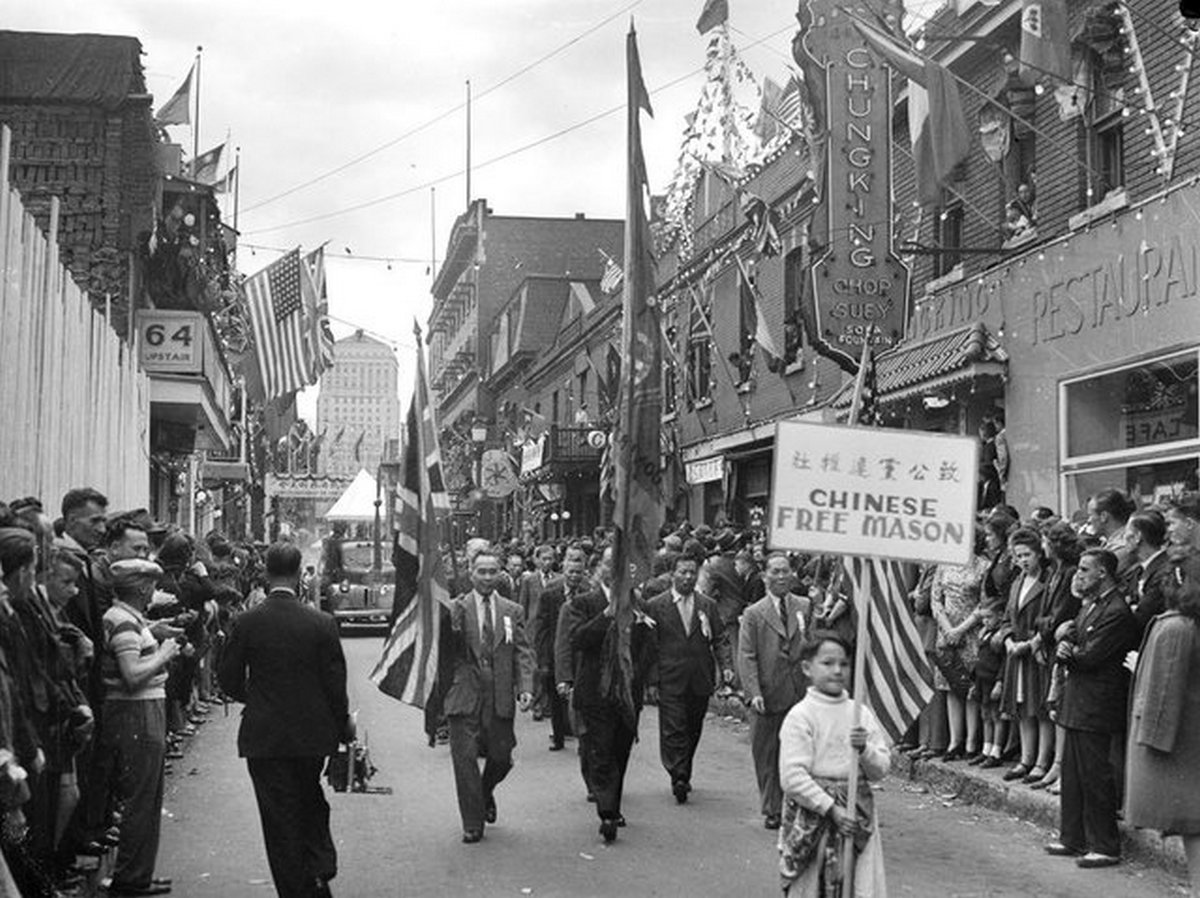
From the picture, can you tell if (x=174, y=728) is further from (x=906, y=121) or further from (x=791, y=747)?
(x=906, y=121)

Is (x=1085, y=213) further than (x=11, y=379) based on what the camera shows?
Yes

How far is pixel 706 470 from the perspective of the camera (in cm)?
2930

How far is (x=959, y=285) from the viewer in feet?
61.7

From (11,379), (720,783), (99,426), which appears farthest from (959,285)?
(11,379)

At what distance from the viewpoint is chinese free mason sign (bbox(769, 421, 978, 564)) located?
21.8 feet

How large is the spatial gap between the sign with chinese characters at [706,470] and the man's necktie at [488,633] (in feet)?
58.9

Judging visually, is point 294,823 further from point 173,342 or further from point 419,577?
point 173,342

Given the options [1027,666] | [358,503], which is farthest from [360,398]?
[1027,666]

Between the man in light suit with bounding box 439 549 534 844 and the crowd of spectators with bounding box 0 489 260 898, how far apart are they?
5.79 ft

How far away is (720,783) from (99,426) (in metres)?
7.88

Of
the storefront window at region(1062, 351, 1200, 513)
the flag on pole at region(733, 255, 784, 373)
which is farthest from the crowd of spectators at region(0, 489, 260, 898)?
the flag on pole at region(733, 255, 784, 373)

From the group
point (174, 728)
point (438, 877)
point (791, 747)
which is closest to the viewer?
point (791, 747)

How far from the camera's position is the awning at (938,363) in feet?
57.4

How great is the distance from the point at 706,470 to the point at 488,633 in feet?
62.7
